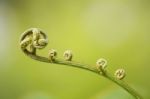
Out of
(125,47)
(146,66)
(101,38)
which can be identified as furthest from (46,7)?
(146,66)

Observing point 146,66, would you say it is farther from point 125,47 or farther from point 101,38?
point 101,38

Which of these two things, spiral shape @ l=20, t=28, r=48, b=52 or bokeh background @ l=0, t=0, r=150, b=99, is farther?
bokeh background @ l=0, t=0, r=150, b=99

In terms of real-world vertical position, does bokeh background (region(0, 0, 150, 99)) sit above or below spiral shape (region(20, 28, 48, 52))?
below

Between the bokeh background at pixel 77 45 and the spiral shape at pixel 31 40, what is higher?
the spiral shape at pixel 31 40

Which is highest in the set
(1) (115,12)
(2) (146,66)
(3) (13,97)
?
(1) (115,12)

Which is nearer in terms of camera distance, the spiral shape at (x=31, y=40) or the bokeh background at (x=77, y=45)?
the spiral shape at (x=31, y=40)
